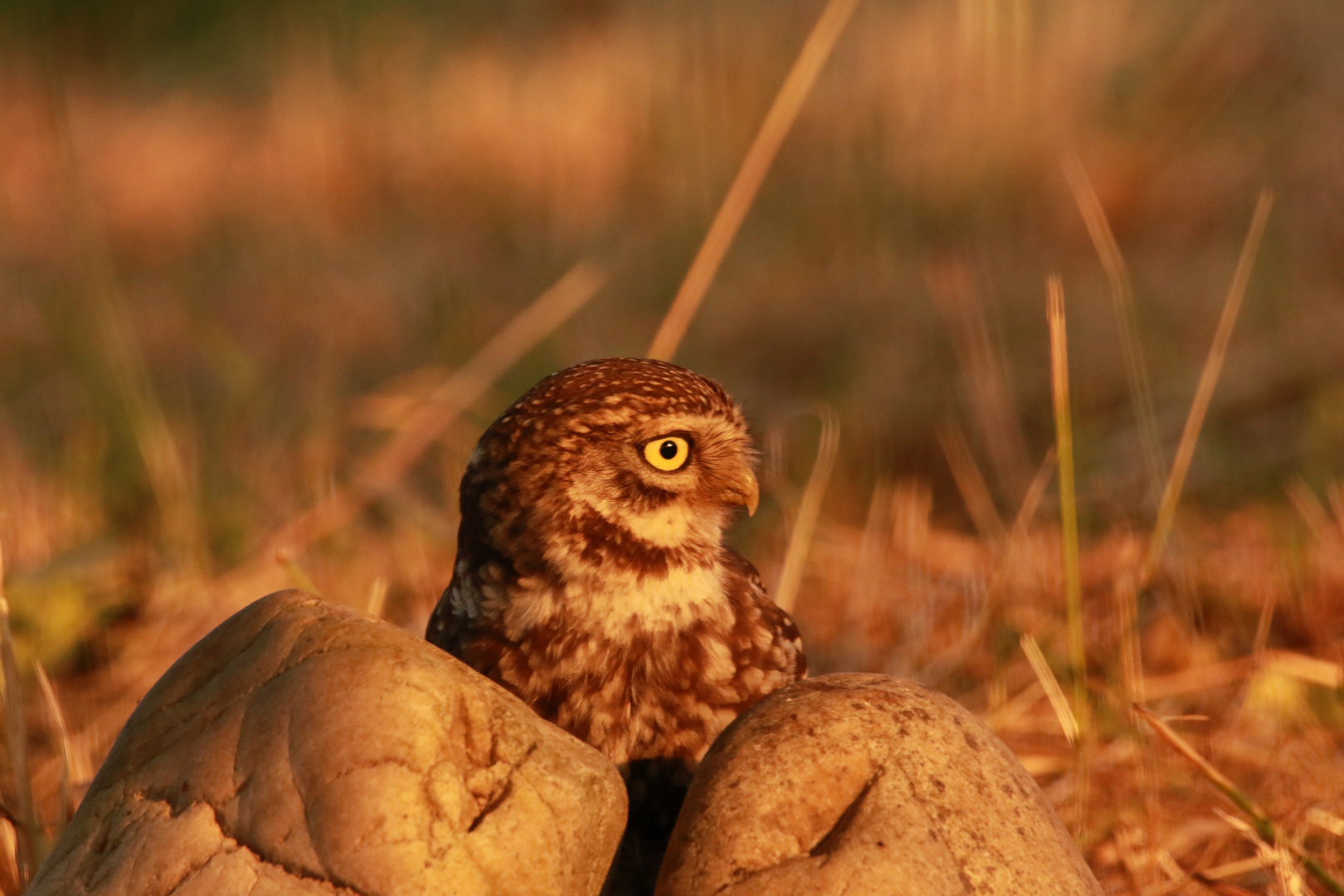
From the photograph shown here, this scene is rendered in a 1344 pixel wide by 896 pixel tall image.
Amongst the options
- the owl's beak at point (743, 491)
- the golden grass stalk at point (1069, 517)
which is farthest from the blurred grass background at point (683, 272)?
the golden grass stalk at point (1069, 517)

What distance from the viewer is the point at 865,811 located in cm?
197

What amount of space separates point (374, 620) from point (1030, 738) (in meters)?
1.91

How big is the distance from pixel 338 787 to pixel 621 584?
852mm

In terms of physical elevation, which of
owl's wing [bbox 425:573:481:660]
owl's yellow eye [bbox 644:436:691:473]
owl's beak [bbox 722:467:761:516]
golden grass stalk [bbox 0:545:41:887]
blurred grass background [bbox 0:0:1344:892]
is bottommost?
blurred grass background [bbox 0:0:1344:892]

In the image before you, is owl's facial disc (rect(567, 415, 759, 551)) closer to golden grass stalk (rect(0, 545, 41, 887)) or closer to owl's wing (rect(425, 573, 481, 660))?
owl's wing (rect(425, 573, 481, 660))

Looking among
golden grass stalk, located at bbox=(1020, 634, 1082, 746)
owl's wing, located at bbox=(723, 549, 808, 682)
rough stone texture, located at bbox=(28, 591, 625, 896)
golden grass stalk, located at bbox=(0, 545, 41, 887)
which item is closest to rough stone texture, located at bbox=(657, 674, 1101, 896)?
rough stone texture, located at bbox=(28, 591, 625, 896)

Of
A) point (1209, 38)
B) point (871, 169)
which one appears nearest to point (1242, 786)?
point (871, 169)

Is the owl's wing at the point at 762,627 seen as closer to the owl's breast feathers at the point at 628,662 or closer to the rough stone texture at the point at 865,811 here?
the owl's breast feathers at the point at 628,662

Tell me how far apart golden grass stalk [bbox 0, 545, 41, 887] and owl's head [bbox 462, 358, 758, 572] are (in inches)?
32.0

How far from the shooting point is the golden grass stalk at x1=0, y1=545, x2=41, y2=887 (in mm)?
2508

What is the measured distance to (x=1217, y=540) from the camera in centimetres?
429

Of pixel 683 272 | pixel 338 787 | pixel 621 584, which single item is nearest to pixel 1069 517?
pixel 621 584

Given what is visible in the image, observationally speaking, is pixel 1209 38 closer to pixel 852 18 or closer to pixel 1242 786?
pixel 852 18

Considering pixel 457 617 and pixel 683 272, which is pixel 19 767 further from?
pixel 683 272
